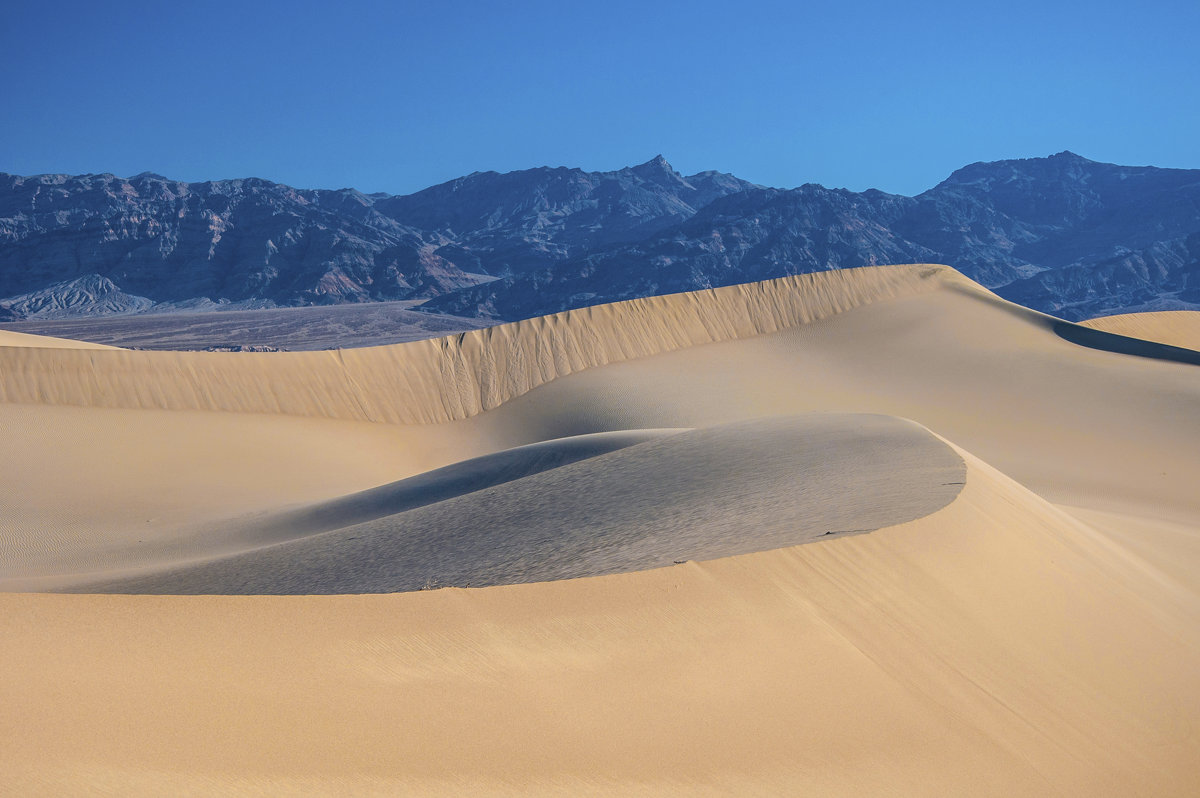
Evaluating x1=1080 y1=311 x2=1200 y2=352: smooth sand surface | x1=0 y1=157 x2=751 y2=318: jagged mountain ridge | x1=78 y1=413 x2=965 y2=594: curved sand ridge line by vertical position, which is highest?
x1=0 y1=157 x2=751 y2=318: jagged mountain ridge

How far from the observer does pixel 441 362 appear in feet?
99.0

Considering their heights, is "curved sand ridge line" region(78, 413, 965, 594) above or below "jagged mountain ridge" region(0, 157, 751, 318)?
below

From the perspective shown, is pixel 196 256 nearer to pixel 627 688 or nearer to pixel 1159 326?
pixel 1159 326

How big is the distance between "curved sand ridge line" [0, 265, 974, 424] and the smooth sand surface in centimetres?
601

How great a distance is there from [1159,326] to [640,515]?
3638cm

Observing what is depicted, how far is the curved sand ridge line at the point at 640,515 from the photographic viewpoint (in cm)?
734

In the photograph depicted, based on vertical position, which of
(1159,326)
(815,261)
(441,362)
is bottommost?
(1159,326)

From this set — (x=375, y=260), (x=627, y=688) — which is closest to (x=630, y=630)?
(x=627, y=688)

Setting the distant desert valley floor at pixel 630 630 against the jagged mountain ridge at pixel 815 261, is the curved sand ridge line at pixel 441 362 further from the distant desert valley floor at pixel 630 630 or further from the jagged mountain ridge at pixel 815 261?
the jagged mountain ridge at pixel 815 261

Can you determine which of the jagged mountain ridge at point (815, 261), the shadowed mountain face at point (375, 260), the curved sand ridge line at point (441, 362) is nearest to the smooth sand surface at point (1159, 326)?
the curved sand ridge line at point (441, 362)

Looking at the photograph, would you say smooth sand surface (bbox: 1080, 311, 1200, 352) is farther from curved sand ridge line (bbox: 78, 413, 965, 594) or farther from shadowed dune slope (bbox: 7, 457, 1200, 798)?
shadowed dune slope (bbox: 7, 457, 1200, 798)

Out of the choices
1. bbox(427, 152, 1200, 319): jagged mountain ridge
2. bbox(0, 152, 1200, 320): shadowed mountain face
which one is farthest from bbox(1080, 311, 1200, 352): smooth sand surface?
bbox(0, 152, 1200, 320): shadowed mountain face

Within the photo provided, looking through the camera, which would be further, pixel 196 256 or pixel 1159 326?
pixel 196 256

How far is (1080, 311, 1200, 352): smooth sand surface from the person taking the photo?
3669 centimetres
